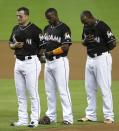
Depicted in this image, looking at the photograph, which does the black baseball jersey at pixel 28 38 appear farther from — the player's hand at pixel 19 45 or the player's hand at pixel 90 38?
the player's hand at pixel 90 38

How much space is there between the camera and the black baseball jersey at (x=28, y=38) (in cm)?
1083

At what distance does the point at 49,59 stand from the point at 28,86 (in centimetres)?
70

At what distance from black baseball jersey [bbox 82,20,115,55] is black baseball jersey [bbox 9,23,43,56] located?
110 cm

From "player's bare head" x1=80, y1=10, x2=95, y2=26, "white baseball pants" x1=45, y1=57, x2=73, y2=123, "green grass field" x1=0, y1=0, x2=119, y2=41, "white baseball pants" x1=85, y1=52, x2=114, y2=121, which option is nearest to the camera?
"white baseball pants" x1=45, y1=57, x2=73, y2=123

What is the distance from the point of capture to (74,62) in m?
19.3

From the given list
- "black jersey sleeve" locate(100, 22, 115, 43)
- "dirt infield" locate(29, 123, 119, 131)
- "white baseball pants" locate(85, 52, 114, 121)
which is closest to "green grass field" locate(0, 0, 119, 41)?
"white baseball pants" locate(85, 52, 114, 121)

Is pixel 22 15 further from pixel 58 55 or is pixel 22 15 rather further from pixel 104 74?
pixel 104 74

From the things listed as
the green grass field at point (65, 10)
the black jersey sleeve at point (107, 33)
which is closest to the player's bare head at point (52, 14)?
the black jersey sleeve at point (107, 33)

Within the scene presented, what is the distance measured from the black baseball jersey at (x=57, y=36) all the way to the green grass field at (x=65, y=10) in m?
13.5

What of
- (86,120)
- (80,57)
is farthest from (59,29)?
(80,57)

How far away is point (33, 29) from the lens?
10.9 m

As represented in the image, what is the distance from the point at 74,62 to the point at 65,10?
8918 mm

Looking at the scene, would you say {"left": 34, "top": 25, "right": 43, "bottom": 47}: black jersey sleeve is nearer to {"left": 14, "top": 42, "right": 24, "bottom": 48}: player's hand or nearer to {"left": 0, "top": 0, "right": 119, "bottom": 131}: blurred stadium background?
{"left": 14, "top": 42, "right": 24, "bottom": 48}: player's hand

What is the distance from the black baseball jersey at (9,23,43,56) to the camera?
426 inches
